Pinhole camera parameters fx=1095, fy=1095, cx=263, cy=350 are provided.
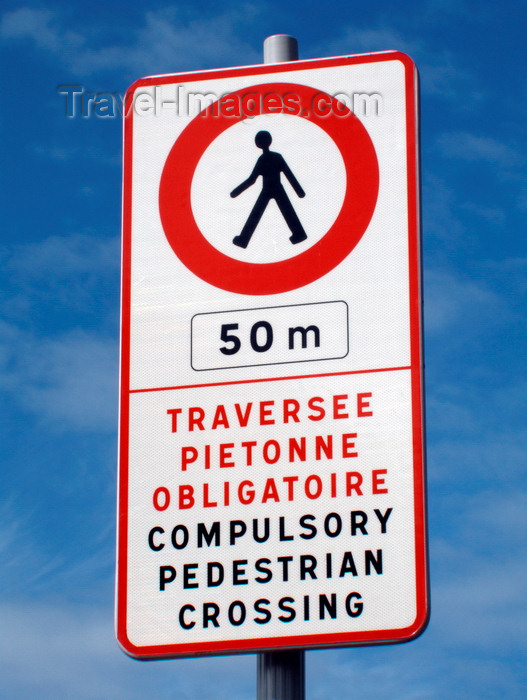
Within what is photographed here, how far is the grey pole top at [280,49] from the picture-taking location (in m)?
2.77

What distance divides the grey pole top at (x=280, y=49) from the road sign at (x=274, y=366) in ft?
0.21

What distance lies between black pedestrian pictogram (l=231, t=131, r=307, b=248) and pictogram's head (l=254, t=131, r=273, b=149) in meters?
0.02

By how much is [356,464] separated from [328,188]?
0.68 metres

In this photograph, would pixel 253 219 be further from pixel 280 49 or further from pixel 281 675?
pixel 281 675

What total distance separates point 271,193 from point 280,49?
1.50 feet

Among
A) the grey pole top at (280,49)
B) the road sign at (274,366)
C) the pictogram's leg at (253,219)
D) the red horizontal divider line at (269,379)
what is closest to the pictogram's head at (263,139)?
the road sign at (274,366)

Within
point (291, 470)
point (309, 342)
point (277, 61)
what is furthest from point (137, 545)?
point (277, 61)

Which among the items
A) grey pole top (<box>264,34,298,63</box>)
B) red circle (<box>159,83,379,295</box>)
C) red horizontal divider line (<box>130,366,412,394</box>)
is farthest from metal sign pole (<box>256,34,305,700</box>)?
grey pole top (<box>264,34,298,63</box>)

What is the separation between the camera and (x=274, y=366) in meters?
2.38

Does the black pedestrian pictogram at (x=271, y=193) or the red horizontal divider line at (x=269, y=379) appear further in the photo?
the black pedestrian pictogram at (x=271, y=193)

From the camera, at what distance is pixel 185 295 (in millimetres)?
2504

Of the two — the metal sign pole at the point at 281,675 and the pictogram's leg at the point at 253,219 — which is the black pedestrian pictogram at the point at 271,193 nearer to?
the pictogram's leg at the point at 253,219

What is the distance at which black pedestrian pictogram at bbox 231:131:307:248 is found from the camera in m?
2.54

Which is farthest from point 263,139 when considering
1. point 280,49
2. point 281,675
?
point 281,675
